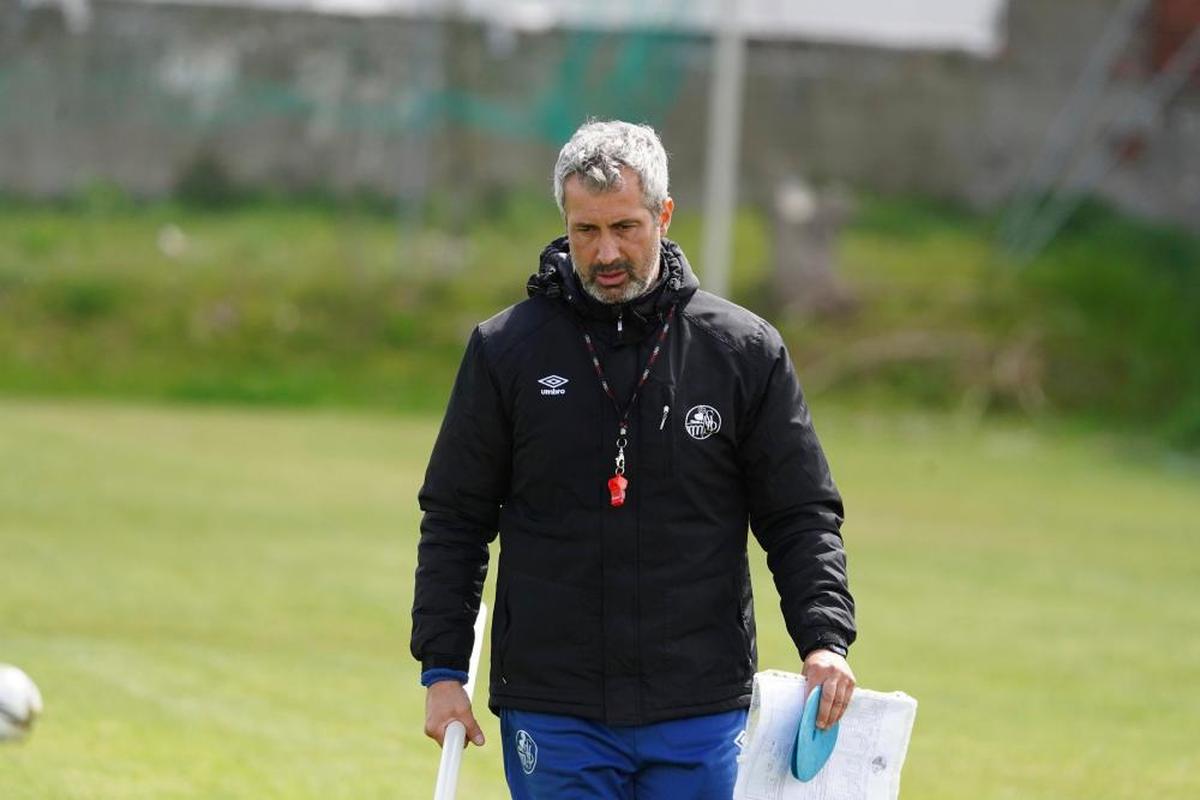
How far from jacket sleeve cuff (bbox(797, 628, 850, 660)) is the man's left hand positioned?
→ 5cm

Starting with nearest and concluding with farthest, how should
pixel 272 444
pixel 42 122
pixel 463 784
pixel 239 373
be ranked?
pixel 463 784 < pixel 272 444 < pixel 239 373 < pixel 42 122

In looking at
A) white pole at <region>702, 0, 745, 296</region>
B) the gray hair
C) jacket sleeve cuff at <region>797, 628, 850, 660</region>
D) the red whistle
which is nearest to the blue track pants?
jacket sleeve cuff at <region>797, 628, 850, 660</region>

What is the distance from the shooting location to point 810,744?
15.0 feet

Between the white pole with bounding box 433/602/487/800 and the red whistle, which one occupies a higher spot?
the red whistle

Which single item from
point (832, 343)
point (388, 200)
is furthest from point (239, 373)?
point (832, 343)

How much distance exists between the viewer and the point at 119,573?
13.2 metres

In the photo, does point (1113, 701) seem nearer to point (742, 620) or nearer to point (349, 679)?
point (349, 679)

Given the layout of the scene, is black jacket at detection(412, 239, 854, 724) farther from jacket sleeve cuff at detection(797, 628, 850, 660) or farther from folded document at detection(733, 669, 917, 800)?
folded document at detection(733, 669, 917, 800)

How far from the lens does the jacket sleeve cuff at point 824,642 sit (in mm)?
4707

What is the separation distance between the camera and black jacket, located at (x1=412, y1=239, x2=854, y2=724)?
4746 millimetres

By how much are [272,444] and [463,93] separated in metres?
9.55

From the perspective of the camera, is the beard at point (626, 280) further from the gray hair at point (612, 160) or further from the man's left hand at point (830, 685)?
the man's left hand at point (830, 685)

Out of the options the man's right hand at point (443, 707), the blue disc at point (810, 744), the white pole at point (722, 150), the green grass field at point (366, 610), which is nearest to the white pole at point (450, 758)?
the man's right hand at point (443, 707)

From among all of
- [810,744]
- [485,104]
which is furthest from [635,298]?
[485,104]
